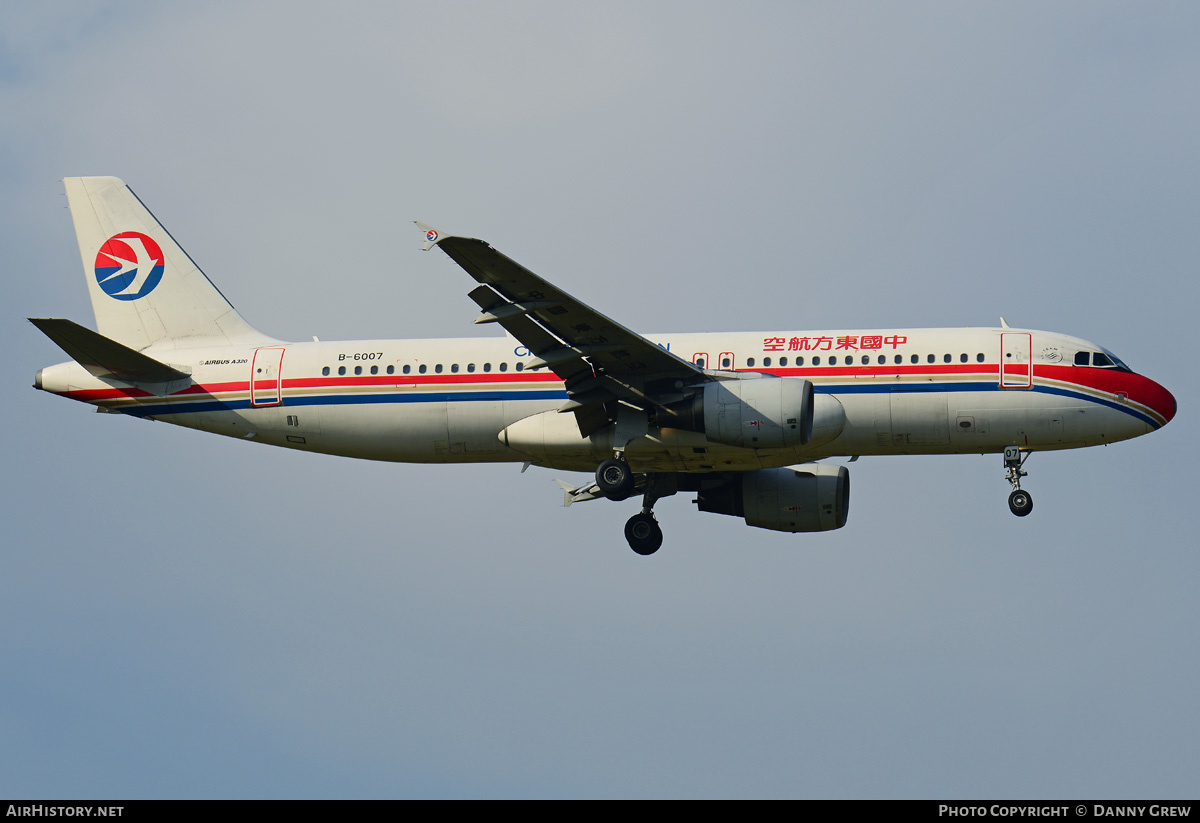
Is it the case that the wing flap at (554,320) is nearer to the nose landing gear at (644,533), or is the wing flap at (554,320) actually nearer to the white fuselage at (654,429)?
the white fuselage at (654,429)

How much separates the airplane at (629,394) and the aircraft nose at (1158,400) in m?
0.05

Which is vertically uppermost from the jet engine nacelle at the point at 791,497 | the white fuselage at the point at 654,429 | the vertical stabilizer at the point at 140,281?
the vertical stabilizer at the point at 140,281

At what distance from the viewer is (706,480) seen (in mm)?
47156

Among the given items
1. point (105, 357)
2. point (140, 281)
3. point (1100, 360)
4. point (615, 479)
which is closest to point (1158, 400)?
point (1100, 360)

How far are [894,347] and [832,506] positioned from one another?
6.37m

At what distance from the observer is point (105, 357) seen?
43938 mm

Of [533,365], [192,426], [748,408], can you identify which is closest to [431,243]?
[533,365]

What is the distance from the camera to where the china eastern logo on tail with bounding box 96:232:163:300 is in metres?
47.3

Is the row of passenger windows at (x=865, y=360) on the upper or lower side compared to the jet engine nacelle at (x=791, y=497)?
upper

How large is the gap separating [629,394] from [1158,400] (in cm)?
1386

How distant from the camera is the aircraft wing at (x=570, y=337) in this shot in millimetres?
37344

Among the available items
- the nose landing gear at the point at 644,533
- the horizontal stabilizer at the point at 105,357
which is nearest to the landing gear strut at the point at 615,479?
the nose landing gear at the point at 644,533
